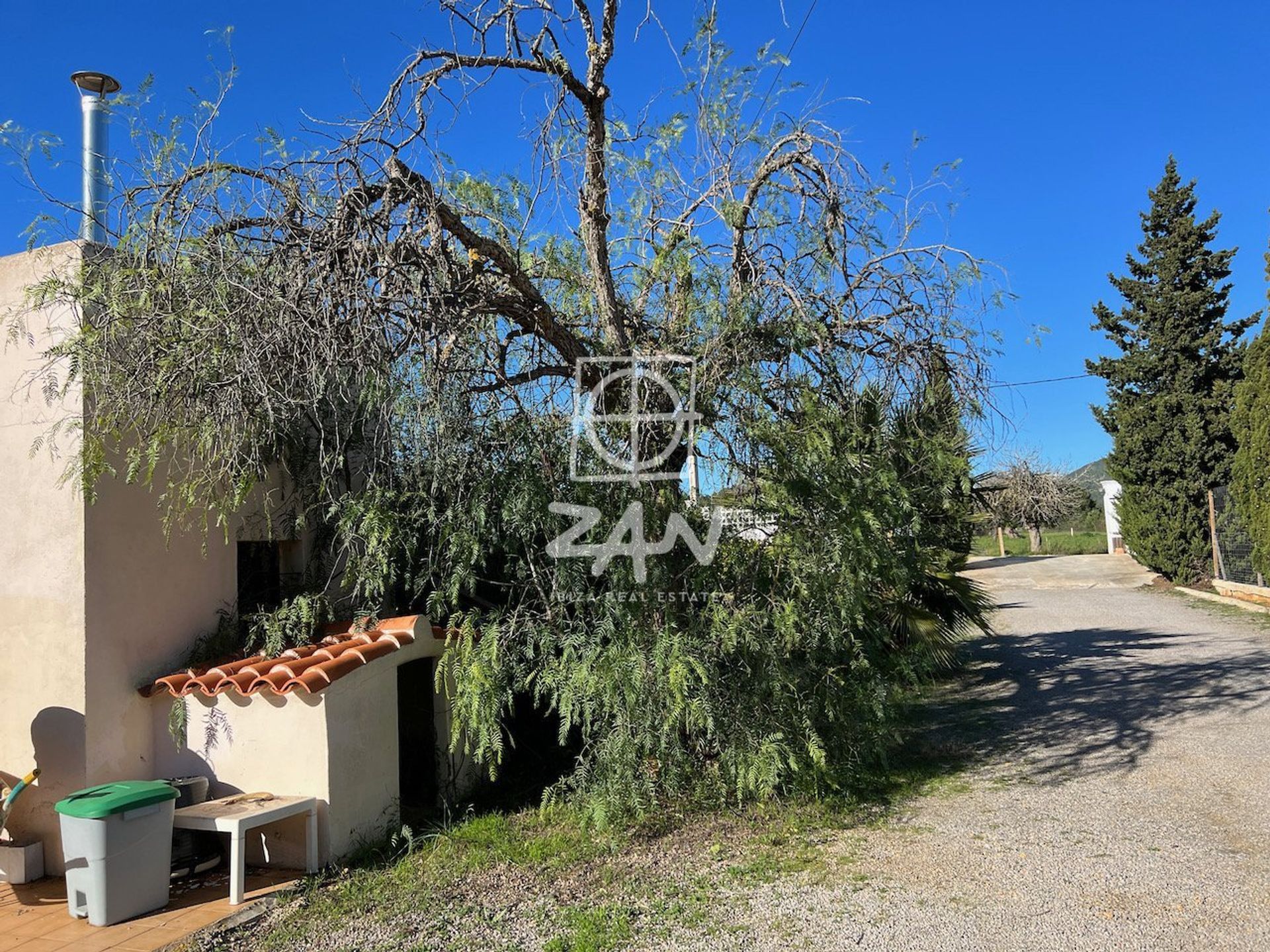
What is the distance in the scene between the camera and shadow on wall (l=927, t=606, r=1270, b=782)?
27.3ft

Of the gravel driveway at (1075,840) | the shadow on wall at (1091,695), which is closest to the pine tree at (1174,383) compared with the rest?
the shadow on wall at (1091,695)

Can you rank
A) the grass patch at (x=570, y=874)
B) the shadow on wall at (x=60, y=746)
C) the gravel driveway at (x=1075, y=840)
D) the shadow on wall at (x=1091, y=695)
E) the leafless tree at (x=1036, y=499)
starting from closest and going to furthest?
the gravel driveway at (x=1075, y=840) < the grass patch at (x=570, y=874) < the shadow on wall at (x=60, y=746) < the shadow on wall at (x=1091, y=695) < the leafless tree at (x=1036, y=499)

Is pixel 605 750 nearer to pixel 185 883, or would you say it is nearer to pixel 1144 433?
pixel 185 883

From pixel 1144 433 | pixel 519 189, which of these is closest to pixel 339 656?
pixel 519 189

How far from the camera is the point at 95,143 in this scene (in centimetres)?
718

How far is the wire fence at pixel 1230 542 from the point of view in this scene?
60.4 feet

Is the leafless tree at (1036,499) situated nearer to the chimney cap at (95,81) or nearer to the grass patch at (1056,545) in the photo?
the grass patch at (1056,545)

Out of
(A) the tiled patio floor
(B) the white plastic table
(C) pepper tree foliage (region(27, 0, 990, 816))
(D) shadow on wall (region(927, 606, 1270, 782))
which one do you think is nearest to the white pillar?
(D) shadow on wall (region(927, 606, 1270, 782))

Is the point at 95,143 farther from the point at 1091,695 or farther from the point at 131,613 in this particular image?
the point at 1091,695

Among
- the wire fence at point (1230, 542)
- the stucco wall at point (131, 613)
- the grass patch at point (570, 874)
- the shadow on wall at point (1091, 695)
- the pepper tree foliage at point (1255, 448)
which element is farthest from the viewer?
the wire fence at point (1230, 542)

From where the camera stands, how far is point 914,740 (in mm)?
9070

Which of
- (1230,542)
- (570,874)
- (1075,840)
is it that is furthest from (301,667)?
(1230,542)

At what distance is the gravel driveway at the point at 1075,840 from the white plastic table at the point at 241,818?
8.98 feet

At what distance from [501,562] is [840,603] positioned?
107 inches
